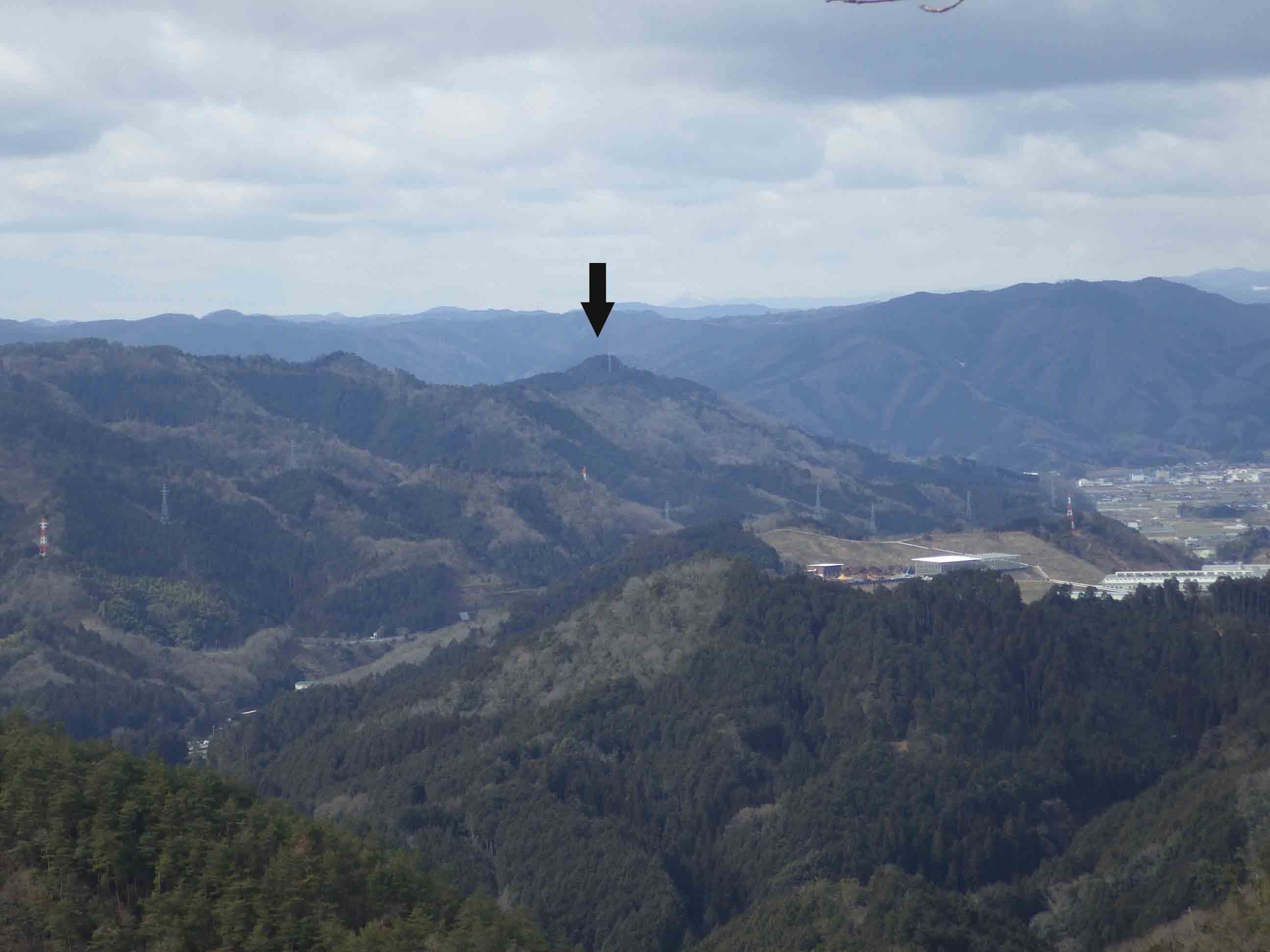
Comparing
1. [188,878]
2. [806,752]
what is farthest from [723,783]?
[188,878]

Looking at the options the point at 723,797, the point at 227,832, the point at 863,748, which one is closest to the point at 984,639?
the point at 863,748

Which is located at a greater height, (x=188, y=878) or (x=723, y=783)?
(x=188, y=878)

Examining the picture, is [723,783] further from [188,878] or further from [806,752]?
[188,878]

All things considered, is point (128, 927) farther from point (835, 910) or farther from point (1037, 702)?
point (1037, 702)

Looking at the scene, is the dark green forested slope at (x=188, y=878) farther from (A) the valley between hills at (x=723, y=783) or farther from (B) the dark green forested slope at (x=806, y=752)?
(B) the dark green forested slope at (x=806, y=752)

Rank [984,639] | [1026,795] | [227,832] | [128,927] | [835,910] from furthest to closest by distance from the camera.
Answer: [984,639]
[1026,795]
[835,910]
[227,832]
[128,927]

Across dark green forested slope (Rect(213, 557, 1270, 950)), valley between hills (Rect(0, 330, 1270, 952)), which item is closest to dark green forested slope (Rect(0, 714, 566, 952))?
valley between hills (Rect(0, 330, 1270, 952))
